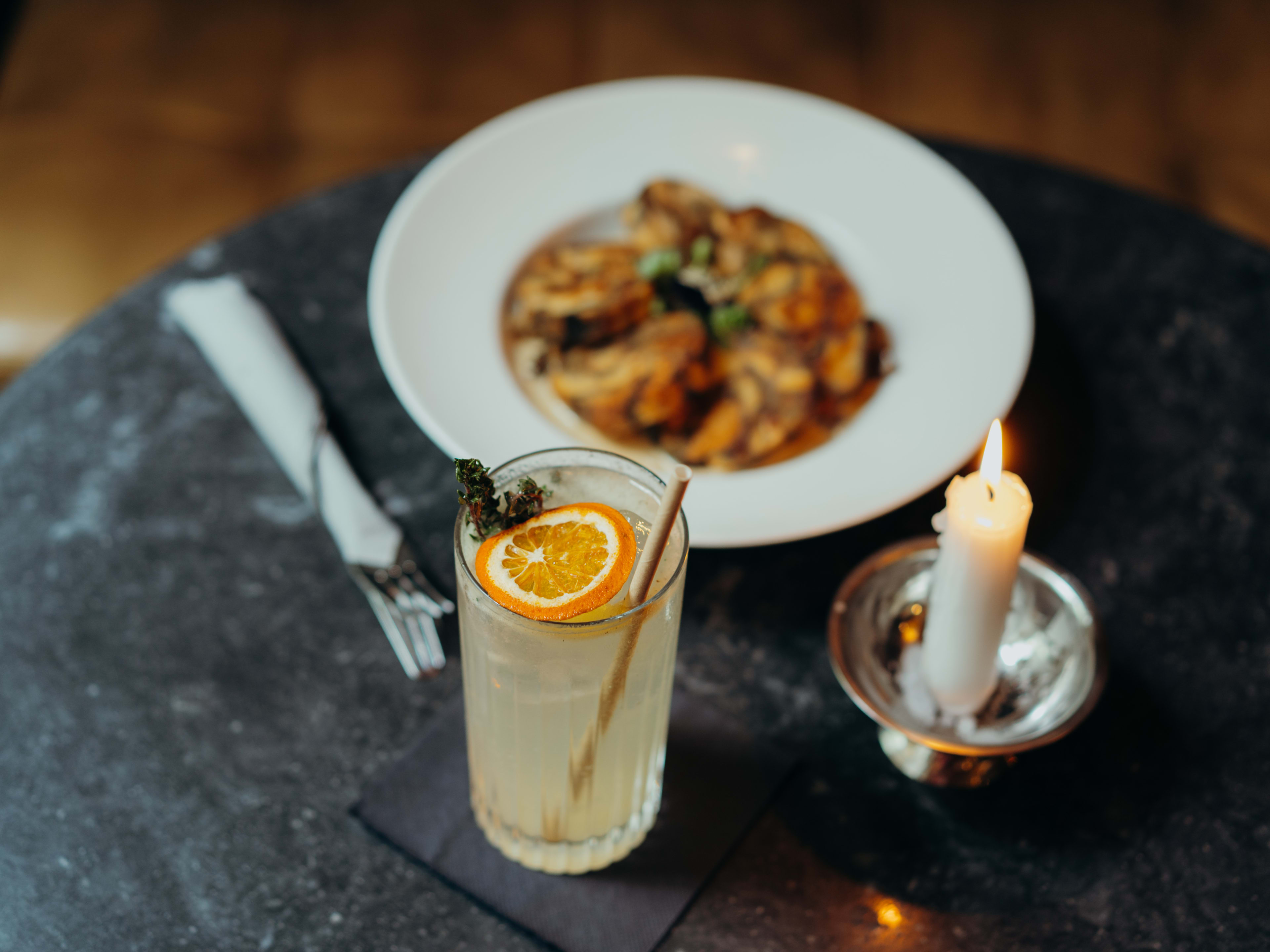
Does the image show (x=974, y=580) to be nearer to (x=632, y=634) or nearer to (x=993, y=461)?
(x=993, y=461)

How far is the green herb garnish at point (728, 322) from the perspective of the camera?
1177 millimetres

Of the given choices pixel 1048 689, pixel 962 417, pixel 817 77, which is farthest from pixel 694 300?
pixel 817 77

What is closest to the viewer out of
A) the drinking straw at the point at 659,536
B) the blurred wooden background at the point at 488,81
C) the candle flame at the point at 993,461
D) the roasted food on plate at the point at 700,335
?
the drinking straw at the point at 659,536

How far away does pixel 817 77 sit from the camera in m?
2.11

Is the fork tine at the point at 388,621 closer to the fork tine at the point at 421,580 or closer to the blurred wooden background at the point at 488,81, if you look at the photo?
the fork tine at the point at 421,580

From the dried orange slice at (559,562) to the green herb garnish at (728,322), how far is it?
1.92ft

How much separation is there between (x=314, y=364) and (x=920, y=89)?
4.88 ft

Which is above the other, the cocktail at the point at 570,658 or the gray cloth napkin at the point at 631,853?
the cocktail at the point at 570,658

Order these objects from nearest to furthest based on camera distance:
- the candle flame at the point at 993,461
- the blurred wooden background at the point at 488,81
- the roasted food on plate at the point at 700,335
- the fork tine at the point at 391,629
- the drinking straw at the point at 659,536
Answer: the drinking straw at the point at 659,536 → the candle flame at the point at 993,461 → the fork tine at the point at 391,629 → the roasted food on plate at the point at 700,335 → the blurred wooden background at the point at 488,81

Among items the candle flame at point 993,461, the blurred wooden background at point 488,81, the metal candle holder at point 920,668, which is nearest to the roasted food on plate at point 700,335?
the metal candle holder at point 920,668

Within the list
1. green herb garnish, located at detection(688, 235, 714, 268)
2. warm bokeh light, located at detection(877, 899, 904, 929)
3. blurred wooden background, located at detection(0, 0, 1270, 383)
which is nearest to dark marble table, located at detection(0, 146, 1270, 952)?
warm bokeh light, located at detection(877, 899, 904, 929)

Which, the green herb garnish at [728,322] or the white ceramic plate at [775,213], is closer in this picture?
the white ceramic plate at [775,213]

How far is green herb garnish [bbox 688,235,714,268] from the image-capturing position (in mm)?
1243

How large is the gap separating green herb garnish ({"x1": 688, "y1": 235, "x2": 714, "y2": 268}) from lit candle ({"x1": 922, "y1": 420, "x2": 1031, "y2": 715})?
1.84 feet
